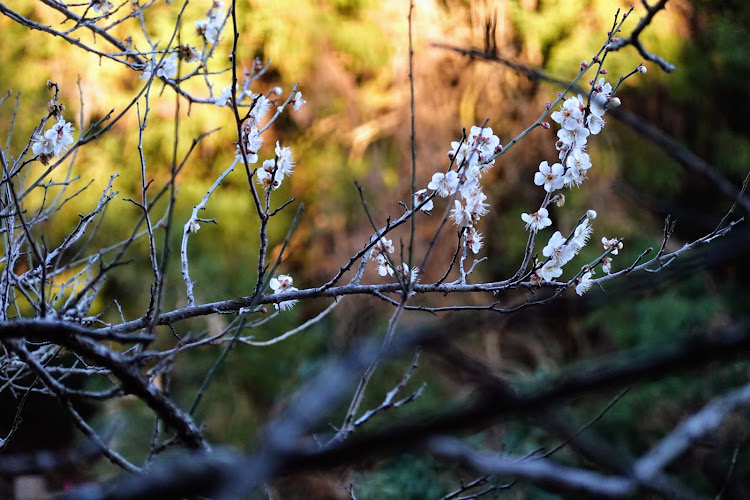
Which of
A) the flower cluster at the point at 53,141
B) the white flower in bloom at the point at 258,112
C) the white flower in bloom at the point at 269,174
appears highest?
the flower cluster at the point at 53,141

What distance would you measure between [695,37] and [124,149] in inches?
157

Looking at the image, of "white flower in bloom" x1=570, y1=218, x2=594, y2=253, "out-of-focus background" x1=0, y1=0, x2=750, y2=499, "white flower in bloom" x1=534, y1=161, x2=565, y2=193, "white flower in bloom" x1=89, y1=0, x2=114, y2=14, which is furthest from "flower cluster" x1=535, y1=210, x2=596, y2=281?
"out-of-focus background" x1=0, y1=0, x2=750, y2=499

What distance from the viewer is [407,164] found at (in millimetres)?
4086

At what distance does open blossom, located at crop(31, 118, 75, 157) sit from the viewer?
136 centimetres

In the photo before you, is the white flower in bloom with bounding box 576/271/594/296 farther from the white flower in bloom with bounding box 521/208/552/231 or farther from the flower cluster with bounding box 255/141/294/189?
the flower cluster with bounding box 255/141/294/189

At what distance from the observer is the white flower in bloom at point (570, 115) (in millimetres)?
1312

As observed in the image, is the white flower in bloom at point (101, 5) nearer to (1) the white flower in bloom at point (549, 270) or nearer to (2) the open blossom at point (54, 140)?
(2) the open blossom at point (54, 140)

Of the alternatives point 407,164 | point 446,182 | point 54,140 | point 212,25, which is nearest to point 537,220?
point 446,182

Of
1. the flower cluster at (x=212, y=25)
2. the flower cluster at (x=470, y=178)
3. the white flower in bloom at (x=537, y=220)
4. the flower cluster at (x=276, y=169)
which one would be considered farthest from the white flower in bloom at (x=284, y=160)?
the white flower in bloom at (x=537, y=220)

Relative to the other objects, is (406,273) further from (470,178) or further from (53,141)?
(53,141)

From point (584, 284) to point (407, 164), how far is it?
2.89 metres

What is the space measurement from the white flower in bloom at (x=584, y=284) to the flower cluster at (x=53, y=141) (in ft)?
3.44

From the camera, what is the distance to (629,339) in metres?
3.82

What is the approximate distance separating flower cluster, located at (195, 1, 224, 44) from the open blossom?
370 millimetres
